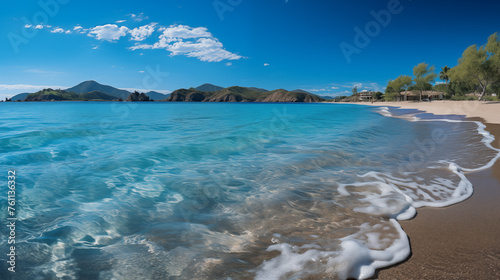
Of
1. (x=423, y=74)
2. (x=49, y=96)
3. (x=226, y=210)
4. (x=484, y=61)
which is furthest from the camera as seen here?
(x=49, y=96)

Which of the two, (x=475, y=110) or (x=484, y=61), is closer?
(x=475, y=110)

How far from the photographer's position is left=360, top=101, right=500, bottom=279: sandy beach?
231cm

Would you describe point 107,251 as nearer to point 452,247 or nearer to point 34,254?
point 34,254

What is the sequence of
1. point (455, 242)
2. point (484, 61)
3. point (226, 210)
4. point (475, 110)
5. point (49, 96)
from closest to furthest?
point (455, 242) < point (226, 210) < point (475, 110) < point (484, 61) < point (49, 96)

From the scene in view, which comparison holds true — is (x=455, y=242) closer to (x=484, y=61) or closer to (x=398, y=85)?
(x=484, y=61)

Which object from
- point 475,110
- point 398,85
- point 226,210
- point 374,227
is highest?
point 398,85

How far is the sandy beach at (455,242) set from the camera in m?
2.31

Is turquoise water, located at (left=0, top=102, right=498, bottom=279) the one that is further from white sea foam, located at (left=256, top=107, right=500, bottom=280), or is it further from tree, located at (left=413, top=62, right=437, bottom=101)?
tree, located at (left=413, top=62, right=437, bottom=101)

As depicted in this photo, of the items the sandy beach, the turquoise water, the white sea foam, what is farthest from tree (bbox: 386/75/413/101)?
the sandy beach

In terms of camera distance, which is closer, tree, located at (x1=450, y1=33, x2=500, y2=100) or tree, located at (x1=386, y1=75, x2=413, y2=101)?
tree, located at (x1=450, y1=33, x2=500, y2=100)

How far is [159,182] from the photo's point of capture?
5.98m

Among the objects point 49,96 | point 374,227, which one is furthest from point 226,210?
point 49,96

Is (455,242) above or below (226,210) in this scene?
above

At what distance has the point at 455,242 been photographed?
9.11 ft
